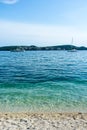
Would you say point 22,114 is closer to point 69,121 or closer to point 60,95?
point 69,121

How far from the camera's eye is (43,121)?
48.2ft

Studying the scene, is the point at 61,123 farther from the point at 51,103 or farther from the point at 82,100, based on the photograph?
the point at 82,100

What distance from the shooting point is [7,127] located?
1331 cm

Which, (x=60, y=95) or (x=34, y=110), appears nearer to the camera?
(x=34, y=110)

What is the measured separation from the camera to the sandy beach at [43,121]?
44.0ft

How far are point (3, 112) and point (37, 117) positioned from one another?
2836 mm

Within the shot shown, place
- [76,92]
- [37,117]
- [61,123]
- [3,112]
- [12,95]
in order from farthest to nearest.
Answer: [76,92]
[12,95]
[3,112]
[37,117]
[61,123]

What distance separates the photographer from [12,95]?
22781mm

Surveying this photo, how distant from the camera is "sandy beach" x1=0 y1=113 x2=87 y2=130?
44.0 ft

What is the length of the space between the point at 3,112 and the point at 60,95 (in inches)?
266

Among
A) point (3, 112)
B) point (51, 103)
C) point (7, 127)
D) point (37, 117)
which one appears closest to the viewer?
point (7, 127)

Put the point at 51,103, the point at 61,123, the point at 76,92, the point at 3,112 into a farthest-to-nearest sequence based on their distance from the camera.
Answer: the point at 76,92
the point at 51,103
the point at 3,112
the point at 61,123

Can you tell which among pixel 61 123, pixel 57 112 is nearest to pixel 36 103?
pixel 57 112

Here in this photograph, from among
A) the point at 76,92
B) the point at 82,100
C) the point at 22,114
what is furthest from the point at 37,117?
the point at 76,92
